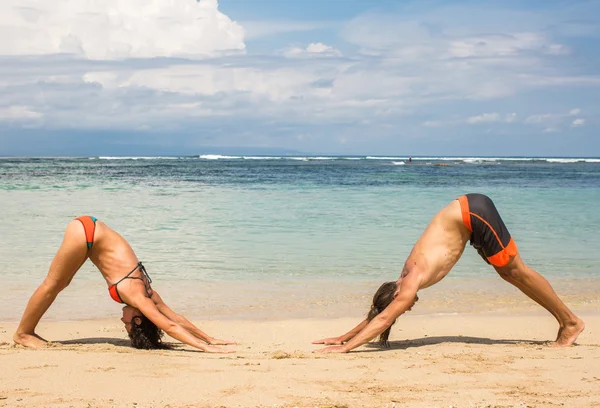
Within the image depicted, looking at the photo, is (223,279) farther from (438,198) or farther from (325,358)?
(438,198)

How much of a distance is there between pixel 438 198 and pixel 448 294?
59.7 feet

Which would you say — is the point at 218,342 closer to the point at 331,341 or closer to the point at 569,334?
the point at 331,341

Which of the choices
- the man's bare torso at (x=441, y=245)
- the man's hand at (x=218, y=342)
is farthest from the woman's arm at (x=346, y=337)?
the man's hand at (x=218, y=342)

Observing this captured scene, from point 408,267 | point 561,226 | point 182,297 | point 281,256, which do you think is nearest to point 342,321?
point 408,267

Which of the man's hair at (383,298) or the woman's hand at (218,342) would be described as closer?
the man's hair at (383,298)

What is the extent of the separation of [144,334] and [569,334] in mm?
3836

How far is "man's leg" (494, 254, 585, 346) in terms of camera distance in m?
6.24

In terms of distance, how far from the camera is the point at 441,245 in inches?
242

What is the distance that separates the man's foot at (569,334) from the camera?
625 cm

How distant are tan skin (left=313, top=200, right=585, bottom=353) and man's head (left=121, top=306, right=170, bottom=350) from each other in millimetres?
1473

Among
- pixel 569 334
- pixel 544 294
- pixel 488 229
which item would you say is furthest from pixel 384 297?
pixel 569 334

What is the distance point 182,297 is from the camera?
337 inches

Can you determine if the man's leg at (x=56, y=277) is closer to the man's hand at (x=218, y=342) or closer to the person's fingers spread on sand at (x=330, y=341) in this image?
the man's hand at (x=218, y=342)

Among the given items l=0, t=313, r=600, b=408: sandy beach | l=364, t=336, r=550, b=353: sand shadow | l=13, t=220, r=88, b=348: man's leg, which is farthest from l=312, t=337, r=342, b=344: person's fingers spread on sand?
l=13, t=220, r=88, b=348: man's leg
